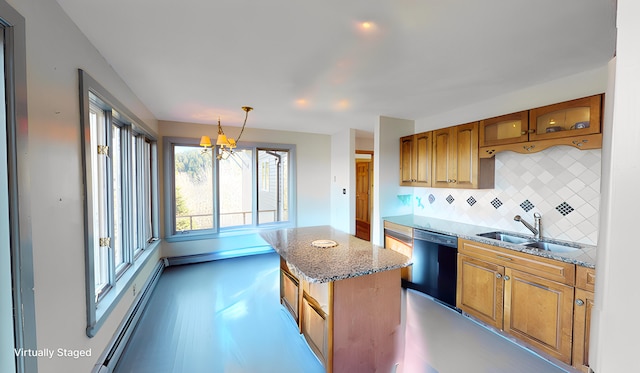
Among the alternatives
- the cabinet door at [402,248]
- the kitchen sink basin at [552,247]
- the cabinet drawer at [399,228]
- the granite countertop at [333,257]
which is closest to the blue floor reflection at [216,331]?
the granite countertop at [333,257]

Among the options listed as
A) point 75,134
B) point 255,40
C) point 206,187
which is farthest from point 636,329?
point 206,187

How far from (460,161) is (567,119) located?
3.13ft

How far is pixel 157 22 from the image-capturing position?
58.9 inches

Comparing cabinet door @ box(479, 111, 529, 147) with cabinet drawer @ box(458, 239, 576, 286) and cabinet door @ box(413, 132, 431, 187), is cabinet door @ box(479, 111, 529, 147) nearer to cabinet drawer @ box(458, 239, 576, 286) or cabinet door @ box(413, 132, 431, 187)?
cabinet door @ box(413, 132, 431, 187)

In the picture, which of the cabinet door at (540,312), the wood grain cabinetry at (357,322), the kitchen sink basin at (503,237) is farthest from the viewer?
the kitchen sink basin at (503,237)

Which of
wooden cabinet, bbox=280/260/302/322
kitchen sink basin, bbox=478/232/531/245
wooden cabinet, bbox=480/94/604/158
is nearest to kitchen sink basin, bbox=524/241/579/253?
kitchen sink basin, bbox=478/232/531/245

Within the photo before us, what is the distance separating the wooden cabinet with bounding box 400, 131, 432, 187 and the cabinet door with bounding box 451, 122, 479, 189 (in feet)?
1.15

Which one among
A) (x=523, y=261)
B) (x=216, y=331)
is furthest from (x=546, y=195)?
(x=216, y=331)

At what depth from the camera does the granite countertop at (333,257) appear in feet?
5.28

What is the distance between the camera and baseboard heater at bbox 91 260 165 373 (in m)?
1.79

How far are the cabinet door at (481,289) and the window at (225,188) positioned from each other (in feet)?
9.91

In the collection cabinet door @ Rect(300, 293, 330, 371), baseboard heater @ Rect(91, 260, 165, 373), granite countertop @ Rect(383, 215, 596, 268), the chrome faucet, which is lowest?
baseboard heater @ Rect(91, 260, 165, 373)

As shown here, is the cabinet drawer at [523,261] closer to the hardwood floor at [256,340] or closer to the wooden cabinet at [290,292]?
the hardwood floor at [256,340]

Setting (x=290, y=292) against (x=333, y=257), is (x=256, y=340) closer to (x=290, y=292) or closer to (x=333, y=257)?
(x=290, y=292)
